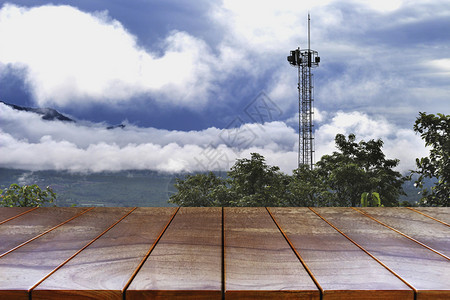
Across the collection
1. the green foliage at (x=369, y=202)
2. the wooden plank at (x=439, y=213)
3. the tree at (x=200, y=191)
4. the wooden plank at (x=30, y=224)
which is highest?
the wooden plank at (x=439, y=213)

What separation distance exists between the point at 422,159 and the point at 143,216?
3829mm

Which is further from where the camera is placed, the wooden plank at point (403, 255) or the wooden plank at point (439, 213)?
the wooden plank at point (439, 213)

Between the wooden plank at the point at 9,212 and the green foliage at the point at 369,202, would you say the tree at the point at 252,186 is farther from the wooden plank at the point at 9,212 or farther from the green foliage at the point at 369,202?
the wooden plank at the point at 9,212

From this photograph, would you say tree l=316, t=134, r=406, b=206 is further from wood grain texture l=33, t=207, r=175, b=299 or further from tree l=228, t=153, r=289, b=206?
wood grain texture l=33, t=207, r=175, b=299

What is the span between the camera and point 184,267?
1414mm

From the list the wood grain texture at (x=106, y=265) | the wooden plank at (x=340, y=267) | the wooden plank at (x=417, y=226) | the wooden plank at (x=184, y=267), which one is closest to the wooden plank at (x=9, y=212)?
the wood grain texture at (x=106, y=265)

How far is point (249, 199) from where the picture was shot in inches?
282

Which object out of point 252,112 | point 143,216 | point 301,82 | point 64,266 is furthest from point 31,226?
point 301,82

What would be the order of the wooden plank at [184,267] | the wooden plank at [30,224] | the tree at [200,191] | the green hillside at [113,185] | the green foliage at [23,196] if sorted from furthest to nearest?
1. the green hillside at [113,185]
2. the tree at [200,191]
3. the green foliage at [23,196]
4. the wooden plank at [30,224]
5. the wooden plank at [184,267]

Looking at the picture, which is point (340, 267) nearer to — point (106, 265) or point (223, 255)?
point (223, 255)

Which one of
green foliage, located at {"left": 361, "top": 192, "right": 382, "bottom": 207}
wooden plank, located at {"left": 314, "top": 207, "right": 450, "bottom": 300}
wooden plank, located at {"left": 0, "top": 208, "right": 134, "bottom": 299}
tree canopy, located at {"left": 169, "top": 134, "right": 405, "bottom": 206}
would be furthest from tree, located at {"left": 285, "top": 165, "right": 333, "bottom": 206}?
wooden plank, located at {"left": 0, "top": 208, "right": 134, "bottom": 299}

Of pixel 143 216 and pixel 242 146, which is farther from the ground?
pixel 242 146

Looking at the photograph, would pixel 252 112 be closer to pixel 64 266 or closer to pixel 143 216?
pixel 143 216

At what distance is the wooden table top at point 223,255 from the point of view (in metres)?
1.25
